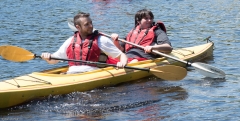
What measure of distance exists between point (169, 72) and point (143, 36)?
3.33 ft

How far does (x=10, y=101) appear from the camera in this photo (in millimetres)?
7012

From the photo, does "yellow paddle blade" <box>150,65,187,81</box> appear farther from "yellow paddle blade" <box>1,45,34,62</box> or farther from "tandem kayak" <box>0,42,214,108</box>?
"yellow paddle blade" <box>1,45,34,62</box>

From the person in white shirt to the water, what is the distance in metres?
0.48

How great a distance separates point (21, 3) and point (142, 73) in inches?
449

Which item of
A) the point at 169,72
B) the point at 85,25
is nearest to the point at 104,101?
the point at 85,25

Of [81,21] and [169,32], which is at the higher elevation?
[81,21]

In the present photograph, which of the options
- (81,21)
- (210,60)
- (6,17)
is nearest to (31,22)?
(6,17)

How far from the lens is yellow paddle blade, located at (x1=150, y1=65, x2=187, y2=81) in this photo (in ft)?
26.7

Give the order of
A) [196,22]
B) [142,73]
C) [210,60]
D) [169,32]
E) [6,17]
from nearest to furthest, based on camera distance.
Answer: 1. [142,73]
2. [210,60]
3. [169,32]
4. [196,22]
5. [6,17]

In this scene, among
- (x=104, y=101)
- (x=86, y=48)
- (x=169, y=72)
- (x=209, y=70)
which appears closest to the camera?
(x=104, y=101)

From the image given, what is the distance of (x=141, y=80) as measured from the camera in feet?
28.2

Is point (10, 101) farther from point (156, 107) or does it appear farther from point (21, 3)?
point (21, 3)

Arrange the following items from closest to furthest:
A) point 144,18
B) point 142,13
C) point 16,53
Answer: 1. point 16,53
2. point 142,13
3. point 144,18

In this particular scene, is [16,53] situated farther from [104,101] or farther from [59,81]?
[104,101]
